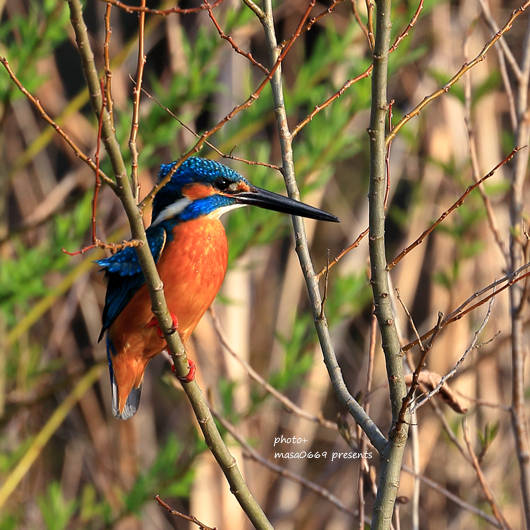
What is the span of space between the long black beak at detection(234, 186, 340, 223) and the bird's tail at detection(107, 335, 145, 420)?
0.67 meters

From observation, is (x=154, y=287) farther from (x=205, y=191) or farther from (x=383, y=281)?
(x=205, y=191)

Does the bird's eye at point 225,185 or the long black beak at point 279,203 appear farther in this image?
the bird's eye at point 225,185

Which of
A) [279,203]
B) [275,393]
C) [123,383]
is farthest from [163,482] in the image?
[279,203]

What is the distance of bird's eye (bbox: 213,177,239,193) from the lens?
2135mm

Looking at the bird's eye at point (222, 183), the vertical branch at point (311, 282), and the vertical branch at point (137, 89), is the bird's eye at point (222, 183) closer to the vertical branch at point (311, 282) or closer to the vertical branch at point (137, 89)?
the vertical branch at point (311, 282)

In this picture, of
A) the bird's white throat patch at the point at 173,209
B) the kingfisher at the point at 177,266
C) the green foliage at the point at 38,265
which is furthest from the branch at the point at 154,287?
the green foliage at the point at 38,265

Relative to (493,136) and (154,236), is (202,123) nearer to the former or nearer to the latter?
(493,136)

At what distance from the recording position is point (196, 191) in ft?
7.16

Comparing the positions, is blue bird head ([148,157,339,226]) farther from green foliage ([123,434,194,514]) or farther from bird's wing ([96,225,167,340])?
green foliage ([123,434,194,514])

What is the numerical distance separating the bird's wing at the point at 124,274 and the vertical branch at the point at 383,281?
1.01 m

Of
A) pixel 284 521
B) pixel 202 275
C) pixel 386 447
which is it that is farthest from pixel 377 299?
pixel 284 521

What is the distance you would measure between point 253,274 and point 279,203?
2.00 meters

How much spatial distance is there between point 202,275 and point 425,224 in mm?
1882

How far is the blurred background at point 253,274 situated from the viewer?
2740 mm
